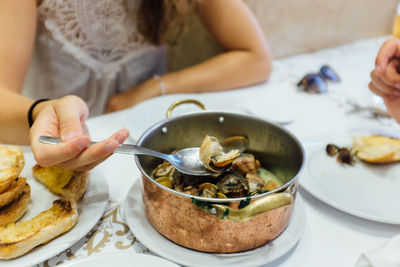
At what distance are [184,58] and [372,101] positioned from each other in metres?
0.91

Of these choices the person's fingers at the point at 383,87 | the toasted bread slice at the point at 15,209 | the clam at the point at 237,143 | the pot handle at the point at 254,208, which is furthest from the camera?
the person's fingers at the point at 383,87

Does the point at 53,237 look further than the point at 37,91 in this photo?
No

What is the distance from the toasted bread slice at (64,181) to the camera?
66cm

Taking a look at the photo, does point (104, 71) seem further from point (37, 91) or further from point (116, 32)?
point (37, 91)

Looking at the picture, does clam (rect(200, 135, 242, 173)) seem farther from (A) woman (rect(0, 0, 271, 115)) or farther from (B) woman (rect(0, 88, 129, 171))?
(A) woman (rect(0, 0, 271, 115))

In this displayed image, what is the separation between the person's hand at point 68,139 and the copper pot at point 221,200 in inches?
2.3

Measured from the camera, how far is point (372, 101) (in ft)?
3.92

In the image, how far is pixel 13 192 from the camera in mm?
602

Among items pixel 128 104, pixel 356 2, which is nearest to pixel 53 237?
pixel 128 104

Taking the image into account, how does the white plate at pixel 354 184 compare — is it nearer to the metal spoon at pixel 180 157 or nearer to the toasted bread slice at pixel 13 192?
the metal spoon at pixel 180 157

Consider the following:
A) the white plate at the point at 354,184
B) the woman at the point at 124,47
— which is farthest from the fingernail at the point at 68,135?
the woman at the point at 124,47

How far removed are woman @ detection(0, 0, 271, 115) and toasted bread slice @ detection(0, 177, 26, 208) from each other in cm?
56

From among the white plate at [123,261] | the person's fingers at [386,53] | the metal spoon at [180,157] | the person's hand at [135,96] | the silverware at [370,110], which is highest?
the person's fingers at [386,53]

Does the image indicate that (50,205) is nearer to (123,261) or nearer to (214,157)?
(123,261)
